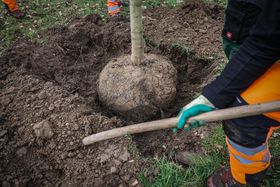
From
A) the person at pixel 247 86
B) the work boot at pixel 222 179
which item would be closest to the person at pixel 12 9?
the person at pixel 247 86

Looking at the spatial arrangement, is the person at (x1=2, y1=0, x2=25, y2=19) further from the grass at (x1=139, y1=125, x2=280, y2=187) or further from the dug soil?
the grass at (x1=139, y1=125, x2=280, y2=187)

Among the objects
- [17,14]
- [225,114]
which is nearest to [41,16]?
[17,14]

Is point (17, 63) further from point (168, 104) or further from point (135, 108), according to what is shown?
point (168, 104)

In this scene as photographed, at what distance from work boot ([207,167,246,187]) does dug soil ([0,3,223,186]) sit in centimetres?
31

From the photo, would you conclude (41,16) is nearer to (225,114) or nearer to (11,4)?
(11,4)

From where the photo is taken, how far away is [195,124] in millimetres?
1670

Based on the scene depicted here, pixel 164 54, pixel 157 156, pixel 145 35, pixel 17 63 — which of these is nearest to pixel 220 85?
pixel 157 156

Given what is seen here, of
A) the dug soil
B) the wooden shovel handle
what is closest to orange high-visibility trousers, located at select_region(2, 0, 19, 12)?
the dug soil

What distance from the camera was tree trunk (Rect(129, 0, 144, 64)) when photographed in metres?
2.37

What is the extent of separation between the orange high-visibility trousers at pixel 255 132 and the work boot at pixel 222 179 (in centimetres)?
16

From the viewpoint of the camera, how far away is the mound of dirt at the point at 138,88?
2611 millimetres

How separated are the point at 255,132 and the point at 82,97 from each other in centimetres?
173

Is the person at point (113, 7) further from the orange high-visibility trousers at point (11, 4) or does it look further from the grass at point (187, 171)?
the grass at point (187, 171)

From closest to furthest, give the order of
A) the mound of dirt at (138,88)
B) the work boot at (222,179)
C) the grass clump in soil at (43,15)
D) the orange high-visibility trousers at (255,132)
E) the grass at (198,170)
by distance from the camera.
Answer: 1. the orange high-visibility trousers at (255,132)
2. the work boot at (222,179)
3. the grass at (198,170)
4. the mound of dirt at (138,88)
5. the grass clump in soil at (43,15)
